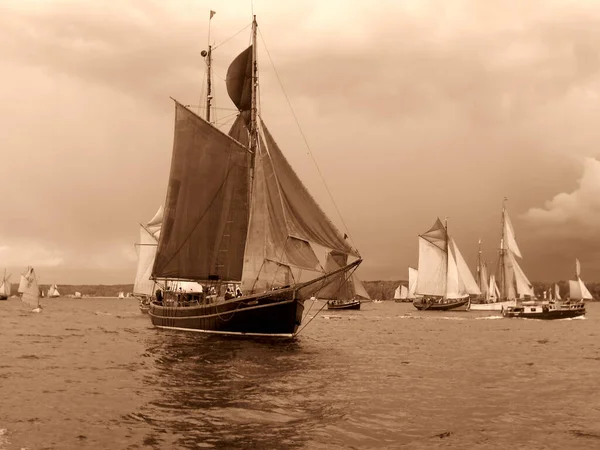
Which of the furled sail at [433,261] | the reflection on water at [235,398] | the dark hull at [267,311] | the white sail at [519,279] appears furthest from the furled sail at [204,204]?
the white sail at [519,279]

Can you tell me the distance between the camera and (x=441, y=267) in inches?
4722

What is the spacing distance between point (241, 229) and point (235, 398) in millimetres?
26833

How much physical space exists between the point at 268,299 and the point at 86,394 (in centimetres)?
2053

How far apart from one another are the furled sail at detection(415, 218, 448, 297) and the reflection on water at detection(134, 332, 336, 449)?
86890 millimetres

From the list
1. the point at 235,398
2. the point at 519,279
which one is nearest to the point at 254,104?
the point at 235,398

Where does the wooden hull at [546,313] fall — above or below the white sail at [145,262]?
below

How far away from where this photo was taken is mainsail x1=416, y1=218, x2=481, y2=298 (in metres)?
118

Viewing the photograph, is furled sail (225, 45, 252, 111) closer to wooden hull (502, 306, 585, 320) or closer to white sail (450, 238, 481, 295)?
wooden hull (502, 306, 585, 320)

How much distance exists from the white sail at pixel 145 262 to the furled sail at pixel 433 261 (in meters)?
53.0

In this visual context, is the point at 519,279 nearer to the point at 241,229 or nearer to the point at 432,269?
the point at 432,269

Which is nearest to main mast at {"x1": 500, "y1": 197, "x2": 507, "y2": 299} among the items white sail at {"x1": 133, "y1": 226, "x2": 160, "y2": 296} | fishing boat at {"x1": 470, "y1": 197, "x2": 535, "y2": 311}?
fishing boat at {"x1": 470, "y1": 197, "x2": 535, "y2": 311}

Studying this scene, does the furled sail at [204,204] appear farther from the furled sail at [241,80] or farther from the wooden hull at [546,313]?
the wooden hull at [546,313]

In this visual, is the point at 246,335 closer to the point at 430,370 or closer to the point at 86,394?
the point at 430,370

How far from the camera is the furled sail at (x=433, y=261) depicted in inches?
4641
